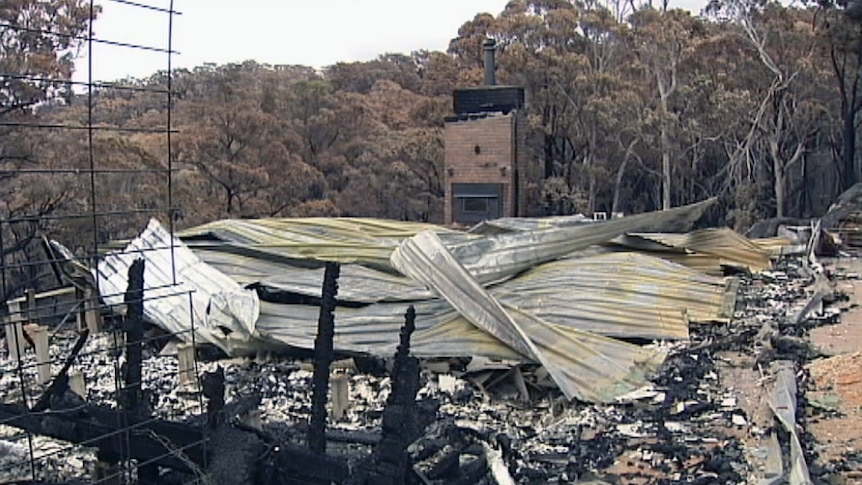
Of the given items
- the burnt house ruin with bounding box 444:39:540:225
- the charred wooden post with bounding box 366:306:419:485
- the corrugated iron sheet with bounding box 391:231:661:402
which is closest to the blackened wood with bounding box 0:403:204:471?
the charred wooden post with bounding box 366:306:419:485

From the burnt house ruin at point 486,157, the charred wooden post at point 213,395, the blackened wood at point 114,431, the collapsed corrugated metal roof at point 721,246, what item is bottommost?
the blackened wood at point 114,431

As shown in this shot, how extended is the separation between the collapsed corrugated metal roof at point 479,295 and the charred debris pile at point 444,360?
2cm

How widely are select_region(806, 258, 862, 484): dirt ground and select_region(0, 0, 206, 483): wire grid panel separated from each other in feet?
10.2

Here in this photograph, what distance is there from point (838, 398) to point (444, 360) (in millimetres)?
2680

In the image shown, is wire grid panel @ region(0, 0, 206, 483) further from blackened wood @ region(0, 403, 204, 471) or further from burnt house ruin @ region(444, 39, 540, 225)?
burnt house ruin @ region(444, 39, 540, 225)

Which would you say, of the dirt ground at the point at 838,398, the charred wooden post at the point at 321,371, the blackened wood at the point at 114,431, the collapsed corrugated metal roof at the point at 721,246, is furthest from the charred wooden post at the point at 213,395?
the collapsed corrugated metal roof at the point at 721,246

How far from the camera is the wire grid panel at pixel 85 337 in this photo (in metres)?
3.66

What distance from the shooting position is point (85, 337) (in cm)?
441

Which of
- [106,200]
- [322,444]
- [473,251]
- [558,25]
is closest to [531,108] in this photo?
[558,25]

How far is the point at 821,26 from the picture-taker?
2128 cm

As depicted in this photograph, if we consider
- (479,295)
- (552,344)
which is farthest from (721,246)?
(552,344)

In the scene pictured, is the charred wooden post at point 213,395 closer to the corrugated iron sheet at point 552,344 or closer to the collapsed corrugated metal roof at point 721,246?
the corrugated iron sheet at point 552,344

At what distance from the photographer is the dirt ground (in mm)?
4281

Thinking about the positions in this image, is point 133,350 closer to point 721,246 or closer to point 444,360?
point 444,360
